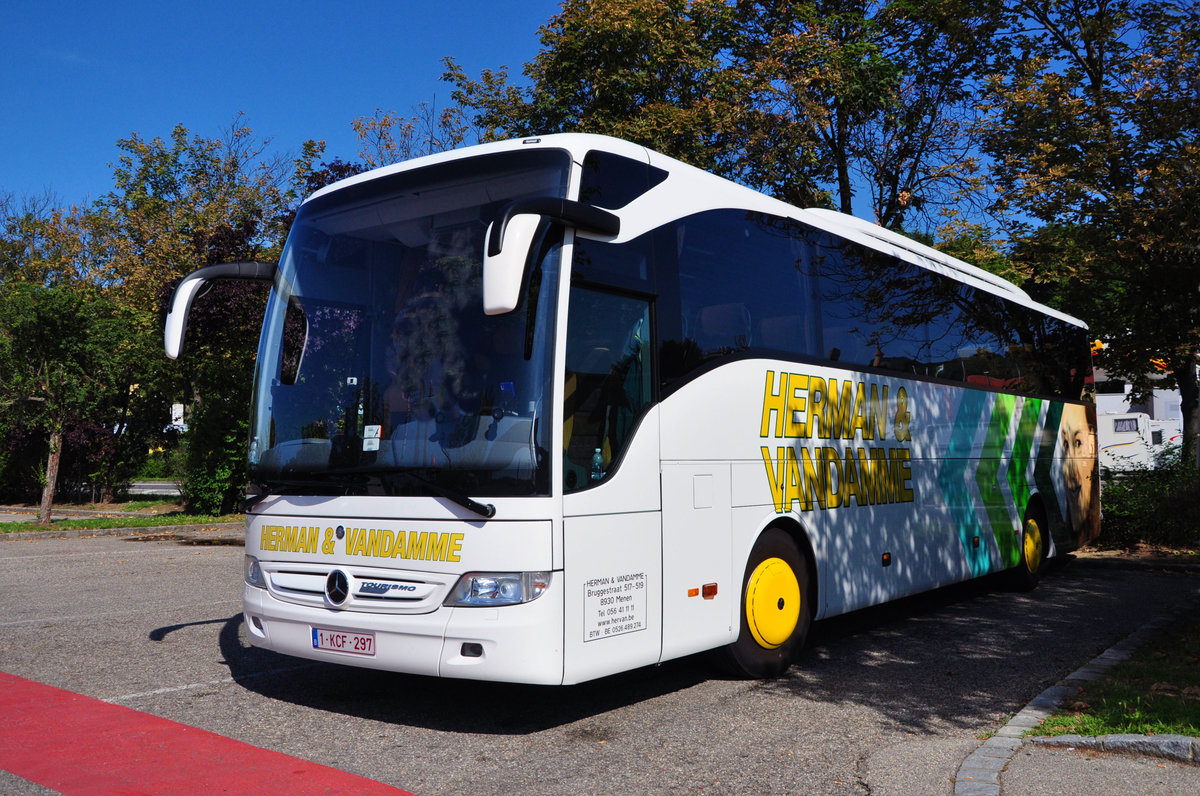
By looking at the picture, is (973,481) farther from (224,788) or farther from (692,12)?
(692,12)

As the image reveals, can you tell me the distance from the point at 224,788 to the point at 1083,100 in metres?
16.4

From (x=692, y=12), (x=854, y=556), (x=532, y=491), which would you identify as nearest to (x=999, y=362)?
(x=854, y=556)

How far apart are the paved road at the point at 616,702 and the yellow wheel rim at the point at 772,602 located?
1.20 ft

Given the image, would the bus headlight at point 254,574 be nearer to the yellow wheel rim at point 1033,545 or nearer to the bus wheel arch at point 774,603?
the bus wheel arch at point 774,603

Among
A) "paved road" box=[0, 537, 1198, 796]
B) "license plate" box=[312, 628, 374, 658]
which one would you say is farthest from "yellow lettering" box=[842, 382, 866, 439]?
"license plate" box=[312, 628, 374, 658]

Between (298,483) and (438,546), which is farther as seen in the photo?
(298,483)

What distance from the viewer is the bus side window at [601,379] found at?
5855mm

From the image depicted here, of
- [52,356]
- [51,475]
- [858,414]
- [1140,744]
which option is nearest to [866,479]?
[858,414]

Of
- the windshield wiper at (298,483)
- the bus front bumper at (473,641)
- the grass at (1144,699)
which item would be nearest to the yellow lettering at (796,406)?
the grass at (1144,699)

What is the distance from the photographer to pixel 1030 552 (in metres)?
12.8

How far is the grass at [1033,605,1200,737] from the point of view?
18.7 ft

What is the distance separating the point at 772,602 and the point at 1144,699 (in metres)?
2.46

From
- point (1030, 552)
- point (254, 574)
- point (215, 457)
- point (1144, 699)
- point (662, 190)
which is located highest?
point (662, 190)

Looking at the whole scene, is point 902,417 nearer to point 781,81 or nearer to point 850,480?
point 850,480
